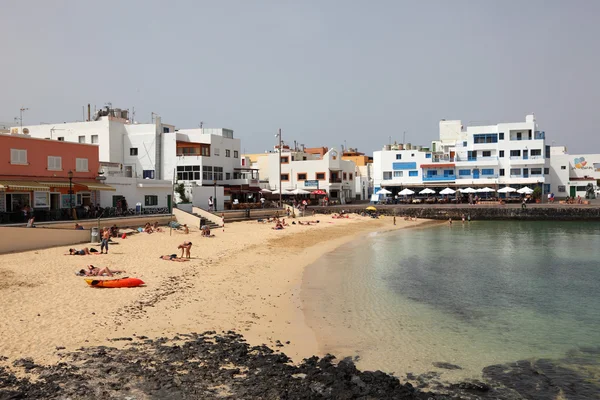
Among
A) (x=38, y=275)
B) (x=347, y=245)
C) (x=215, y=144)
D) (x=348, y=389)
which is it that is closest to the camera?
(x=348, y=389)

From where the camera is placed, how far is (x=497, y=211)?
6066 cm

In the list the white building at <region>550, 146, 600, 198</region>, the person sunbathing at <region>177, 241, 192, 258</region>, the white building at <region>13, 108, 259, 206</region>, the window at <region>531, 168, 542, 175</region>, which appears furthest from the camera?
the white building at <region>550, 146, 600, 198</region>

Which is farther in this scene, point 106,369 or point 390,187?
point 390,187

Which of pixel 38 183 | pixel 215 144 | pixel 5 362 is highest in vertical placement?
pixel 215 144

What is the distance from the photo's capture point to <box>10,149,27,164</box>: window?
30.9 m

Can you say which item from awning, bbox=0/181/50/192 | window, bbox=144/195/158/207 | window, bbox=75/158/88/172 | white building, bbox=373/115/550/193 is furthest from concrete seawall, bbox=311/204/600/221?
awning, bbox=0/181/50/192

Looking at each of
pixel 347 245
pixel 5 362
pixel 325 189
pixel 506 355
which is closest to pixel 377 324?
pixel 506 355

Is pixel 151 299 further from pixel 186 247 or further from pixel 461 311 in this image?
pixel 461 311

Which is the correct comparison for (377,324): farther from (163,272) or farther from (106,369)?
(163,272)

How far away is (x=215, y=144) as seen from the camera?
5584 centimetres

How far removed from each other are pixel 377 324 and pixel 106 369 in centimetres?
824

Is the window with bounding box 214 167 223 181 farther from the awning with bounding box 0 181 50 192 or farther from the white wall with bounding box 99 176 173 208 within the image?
the awning with bounding box 0 181 50 192

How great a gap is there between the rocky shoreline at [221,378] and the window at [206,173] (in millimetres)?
42497

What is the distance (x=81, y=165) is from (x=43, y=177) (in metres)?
3.37
